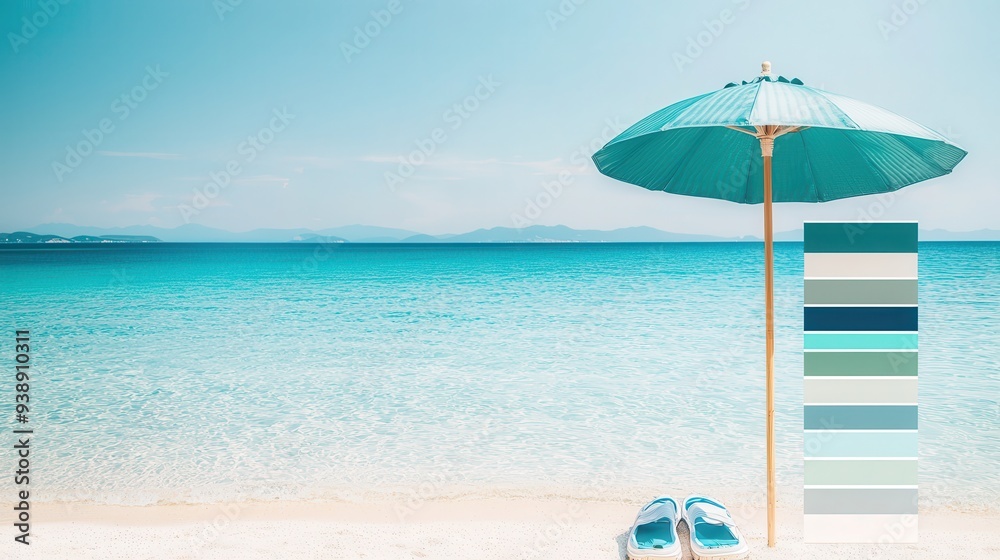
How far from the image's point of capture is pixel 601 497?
13.9ft

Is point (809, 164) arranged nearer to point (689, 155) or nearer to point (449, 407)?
point (689, 155)

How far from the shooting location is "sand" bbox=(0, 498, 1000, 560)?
3.25m

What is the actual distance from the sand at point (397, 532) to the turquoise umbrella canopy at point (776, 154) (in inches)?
76.8

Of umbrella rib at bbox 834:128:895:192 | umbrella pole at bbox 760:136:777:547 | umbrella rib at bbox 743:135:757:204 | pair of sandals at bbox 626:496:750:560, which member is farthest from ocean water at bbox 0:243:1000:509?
umbrella rib at bbox 834:128:895:192

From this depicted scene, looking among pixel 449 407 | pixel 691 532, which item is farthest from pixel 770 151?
pixel 449 407

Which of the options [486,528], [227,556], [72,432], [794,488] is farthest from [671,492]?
[72,432]

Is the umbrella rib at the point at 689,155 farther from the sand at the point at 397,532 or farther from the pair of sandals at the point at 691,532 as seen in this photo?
the sand at the point at 397,532

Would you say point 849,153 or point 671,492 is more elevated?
point 849,153

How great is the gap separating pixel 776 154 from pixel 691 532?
2.16 m

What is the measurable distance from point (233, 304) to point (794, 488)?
15.8 metres

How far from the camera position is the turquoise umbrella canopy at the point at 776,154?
2455 mm

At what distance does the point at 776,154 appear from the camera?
3562 millimetres

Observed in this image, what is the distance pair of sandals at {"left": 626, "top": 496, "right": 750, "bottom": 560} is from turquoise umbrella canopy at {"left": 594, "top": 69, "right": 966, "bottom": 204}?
179 cm

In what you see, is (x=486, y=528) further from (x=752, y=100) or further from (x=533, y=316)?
(x=533, y=316)
